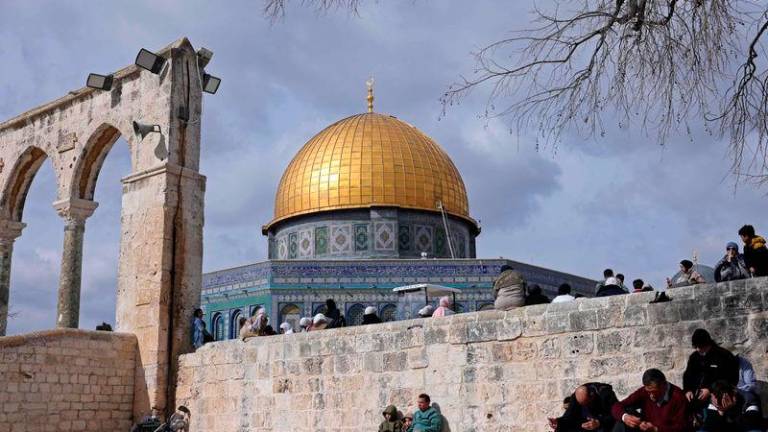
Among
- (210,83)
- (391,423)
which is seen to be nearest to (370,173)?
(210,83)

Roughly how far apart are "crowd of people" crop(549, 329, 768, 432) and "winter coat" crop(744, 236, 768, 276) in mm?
842

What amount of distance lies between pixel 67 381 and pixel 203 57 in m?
4.48

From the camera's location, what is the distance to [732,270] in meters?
6.95

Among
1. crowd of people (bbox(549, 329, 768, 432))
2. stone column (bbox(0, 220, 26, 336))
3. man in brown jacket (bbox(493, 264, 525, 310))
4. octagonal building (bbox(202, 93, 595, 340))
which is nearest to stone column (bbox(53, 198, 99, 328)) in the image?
stone column (bbox(0, 220, 26, 336))

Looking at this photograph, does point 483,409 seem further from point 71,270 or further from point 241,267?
point 241,267

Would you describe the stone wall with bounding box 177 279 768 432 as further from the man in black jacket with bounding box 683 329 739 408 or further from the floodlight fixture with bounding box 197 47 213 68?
the floodlight fixture with bounding box 197 47 213 68

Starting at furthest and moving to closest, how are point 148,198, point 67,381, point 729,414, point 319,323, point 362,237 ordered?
point 362,237 < point 148,198 < point 67,381 < point 319,323 < point 729,414

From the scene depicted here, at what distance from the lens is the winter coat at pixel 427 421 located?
7.75 metres

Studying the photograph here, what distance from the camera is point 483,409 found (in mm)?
7648

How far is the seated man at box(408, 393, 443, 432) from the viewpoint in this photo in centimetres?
775

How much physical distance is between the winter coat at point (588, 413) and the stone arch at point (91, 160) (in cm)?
837

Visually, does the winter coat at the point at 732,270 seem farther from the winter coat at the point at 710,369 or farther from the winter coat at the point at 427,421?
the winter coat at the point at 427,421

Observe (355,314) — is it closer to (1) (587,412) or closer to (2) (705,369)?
(1) (587,412)

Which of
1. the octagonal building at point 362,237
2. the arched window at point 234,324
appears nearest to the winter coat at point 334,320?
the octagonal building at point 362,237
